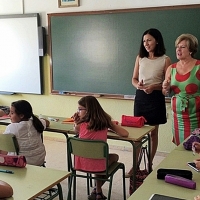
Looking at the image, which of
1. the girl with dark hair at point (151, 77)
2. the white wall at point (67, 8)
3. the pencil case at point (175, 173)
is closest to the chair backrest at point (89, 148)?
the pencil case at point (175, 173)

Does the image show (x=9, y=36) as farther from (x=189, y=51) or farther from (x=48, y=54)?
(x=189, y=51)

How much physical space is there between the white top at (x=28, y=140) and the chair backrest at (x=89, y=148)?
331 mm

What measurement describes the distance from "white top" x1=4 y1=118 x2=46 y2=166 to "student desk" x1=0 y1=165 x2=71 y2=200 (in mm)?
652

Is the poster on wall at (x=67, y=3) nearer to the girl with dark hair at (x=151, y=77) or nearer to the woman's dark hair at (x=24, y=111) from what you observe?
the girl with dark hair at (x=151, y=77)

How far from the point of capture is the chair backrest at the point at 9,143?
9.16 feet

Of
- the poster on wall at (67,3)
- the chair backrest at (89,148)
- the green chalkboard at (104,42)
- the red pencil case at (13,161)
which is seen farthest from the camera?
the poster on wall at (67,3)

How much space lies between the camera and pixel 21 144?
288 centimetres

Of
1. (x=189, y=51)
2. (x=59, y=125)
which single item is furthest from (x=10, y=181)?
(x=189, y=51)

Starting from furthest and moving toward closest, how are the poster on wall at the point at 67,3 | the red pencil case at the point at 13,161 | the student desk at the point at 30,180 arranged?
the poster on wall at the point at 67,3
the red pencil case at the point at 13,161
the student desk at the point at 30,180

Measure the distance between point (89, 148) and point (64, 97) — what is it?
2.62 metres

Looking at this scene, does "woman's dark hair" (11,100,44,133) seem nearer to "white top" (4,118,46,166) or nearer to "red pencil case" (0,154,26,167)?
"white top" (4,118,46,166)

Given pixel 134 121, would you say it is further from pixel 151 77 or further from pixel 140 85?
pixel 151 77

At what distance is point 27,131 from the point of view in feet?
9.53

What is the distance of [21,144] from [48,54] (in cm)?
260
